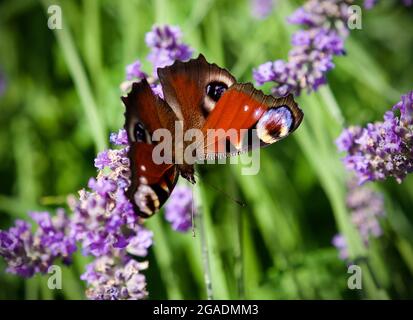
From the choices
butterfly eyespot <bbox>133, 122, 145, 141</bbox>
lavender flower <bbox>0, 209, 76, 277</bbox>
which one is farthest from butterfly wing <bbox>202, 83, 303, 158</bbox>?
lavender flower <bbox>0, 209, 76, 277</bbox>

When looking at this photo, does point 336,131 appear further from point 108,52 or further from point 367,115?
point 108,52

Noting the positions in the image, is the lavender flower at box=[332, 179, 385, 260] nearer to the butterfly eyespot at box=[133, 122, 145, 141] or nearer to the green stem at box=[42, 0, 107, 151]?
the green stem at box=[42, 0, 107, 151]

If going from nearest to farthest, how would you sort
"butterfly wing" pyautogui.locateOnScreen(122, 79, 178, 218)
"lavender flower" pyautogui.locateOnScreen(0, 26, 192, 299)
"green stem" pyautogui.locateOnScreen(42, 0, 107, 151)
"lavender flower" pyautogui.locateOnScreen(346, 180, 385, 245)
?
"butterfly wing" pyautogui.locateOnScreen(122, 79, 178, 218), "lavender flower" pyautogui.locateOnScreen(0, 26, 192, 299), "green stem" pyautogui.locateOnScreen(42, 0, 107, 151), "lavender flower" pyautogui.locateOnScreen(346, 180, 385, 245)

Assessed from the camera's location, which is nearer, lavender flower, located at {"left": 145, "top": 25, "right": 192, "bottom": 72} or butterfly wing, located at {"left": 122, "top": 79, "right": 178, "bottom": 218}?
butterfly wing, located at {"left": 122, "top": 79, "right": 178, "bottom": 218}

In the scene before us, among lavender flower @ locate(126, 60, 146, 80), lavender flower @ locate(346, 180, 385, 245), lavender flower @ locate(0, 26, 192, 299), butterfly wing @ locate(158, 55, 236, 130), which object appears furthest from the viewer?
lavender flower @ locate(346, 180, 385, 245)

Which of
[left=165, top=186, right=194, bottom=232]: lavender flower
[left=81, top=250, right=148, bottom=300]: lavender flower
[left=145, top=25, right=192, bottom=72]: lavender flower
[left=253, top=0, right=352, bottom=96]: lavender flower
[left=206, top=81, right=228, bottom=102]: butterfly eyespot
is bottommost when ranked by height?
[left=81, top=250, right=148, bottom=300]: lavender flower

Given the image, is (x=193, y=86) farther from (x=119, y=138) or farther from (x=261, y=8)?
(x=261, y=8)
